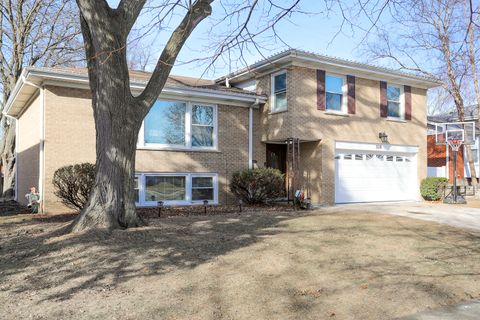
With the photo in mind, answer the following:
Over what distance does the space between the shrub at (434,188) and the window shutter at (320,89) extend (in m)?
5.99

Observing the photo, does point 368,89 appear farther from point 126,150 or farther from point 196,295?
point 196,295

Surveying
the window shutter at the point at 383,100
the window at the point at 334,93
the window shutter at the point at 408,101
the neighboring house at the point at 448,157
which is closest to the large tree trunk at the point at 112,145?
the window at the point at 334,93

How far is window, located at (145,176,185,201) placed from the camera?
45.7 feet

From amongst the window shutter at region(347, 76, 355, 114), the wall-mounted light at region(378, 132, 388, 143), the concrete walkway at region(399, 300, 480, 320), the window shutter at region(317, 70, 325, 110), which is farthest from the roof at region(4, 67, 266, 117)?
the concrete walkway at region(399, 300, 480, 320)

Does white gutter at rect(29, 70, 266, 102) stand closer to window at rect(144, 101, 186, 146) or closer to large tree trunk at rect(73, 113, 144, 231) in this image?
window at rect(144, 101, 186, 146)

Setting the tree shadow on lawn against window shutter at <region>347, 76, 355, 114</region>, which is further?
window shutter at <region>347, 76, 355, 114</region>

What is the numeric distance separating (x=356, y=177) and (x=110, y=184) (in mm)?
→ 10934

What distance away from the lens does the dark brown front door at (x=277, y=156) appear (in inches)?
656

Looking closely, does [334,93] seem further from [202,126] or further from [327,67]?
[202,126]

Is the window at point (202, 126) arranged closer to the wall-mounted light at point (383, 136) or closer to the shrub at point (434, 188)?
the wall-mounted light at point (383, 136)

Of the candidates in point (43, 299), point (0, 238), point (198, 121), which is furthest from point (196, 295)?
point (198, 121)

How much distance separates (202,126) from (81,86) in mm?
4088

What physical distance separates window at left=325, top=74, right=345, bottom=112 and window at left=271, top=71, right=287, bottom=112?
167 centimetres

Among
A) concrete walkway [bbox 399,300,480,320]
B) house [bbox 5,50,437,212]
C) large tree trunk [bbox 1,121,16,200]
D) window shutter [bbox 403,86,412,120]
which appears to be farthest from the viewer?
large tree trunk [bbox 1,121,16,200]
